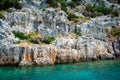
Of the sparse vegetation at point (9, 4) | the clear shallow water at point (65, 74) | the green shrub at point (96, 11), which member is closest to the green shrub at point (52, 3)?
the green shrub at point (96, 11)

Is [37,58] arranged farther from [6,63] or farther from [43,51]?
[6,63]

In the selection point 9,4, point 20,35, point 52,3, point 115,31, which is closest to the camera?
point 20,35

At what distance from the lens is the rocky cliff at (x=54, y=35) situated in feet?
153

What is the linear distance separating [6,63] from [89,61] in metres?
17.0

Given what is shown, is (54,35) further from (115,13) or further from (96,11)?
(115,13)

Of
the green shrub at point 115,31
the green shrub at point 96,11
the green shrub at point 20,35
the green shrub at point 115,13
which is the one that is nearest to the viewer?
the green shrub at point 20,35

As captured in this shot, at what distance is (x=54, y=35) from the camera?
5519 cm

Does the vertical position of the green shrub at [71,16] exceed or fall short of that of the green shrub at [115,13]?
it falls short

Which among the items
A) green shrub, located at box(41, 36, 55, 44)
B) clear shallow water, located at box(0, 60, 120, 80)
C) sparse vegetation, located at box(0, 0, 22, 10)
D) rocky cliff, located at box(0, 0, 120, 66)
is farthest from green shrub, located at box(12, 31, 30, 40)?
clear shallow water, located at box(0, 60, 120, 80)

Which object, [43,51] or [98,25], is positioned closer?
[43,51]

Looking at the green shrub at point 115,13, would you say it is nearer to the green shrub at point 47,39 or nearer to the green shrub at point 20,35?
the green shrub at point 47,39

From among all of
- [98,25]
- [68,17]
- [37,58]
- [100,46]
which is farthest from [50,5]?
[37,58]

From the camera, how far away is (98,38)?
190 feet

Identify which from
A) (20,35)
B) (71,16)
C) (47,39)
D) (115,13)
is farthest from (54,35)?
(115,13)
